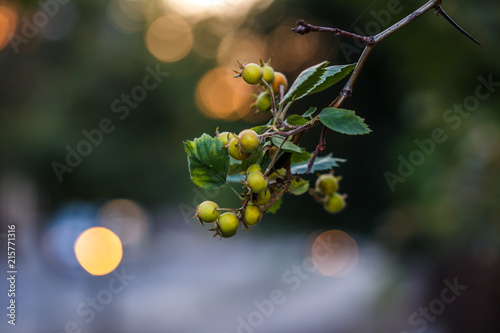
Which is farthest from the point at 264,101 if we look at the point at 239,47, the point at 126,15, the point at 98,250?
the point at 126,15

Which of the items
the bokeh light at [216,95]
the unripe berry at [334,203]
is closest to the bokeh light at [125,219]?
the bokeh light at [216,95]

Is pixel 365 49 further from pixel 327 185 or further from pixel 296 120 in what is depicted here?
pixel 327 185

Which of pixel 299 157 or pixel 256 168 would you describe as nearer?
pixel 256 168

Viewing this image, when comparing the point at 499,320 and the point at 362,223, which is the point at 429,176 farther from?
the point at 362,223

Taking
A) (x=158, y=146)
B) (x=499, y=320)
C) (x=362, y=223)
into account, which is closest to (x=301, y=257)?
(x=362, y=223)

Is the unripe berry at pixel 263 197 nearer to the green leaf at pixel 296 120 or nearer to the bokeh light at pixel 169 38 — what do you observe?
the green leaf at pixel 296 120
